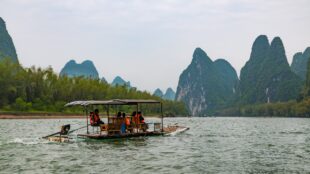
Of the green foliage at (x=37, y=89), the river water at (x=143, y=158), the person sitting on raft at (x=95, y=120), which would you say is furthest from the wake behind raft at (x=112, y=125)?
the green foliage at (x=37, y=89)

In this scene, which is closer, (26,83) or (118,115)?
(118,115)

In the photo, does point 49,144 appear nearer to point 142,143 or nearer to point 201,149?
point 142,143

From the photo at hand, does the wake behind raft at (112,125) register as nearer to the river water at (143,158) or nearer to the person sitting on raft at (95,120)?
the person sitting on raft at (95,120)

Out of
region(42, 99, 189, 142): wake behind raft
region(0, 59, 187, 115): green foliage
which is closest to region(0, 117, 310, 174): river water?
region(42, 99, 189, 142): wake behind raft

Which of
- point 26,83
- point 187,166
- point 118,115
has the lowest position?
point 187,166

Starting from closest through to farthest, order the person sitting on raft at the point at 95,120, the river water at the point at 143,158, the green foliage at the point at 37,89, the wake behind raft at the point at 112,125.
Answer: the river water at the point at 143,158 → the wake behind raft at the point at 112,125 → the person sitting on raft at the point at 95,120 → the green foliage at the point at 37,89

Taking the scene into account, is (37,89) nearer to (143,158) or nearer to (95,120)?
A: (95,120)

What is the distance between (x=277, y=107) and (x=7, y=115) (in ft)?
334

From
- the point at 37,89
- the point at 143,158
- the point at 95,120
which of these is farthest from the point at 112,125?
the point at 37,89

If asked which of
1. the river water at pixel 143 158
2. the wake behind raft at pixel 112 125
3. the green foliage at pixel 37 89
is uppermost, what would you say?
the green foliage at pixel 37 89

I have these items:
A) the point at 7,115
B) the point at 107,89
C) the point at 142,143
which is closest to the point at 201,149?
the point at 142,143

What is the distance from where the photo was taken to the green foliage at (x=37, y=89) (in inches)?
3494

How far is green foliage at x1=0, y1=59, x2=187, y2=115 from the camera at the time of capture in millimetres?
88750

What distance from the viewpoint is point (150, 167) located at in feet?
60.8
